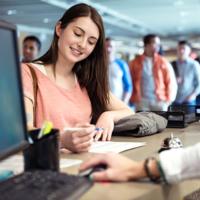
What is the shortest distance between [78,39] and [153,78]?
158 inches

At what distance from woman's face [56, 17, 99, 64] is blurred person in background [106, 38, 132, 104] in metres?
4.25

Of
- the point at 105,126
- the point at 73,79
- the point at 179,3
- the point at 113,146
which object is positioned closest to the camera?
the point at 113,146

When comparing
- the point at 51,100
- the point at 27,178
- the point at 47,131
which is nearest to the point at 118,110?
the point at 51,100

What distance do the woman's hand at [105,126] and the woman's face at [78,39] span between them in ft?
0.92

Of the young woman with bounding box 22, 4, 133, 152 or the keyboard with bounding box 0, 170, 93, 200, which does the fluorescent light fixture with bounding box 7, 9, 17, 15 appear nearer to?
the young woman with bounding box 22, 4, 133, 152

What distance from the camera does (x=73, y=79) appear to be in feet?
7.42

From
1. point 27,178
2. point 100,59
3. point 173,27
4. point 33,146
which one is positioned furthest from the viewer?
point 173,27

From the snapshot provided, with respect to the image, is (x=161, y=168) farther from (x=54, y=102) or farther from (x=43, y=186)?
(x=54, y=102)

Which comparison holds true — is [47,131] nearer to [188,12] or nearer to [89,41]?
[89,41]

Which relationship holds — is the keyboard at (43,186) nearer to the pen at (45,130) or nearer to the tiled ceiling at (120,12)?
the pen at (45,130)

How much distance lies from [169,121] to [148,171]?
123 centimetres

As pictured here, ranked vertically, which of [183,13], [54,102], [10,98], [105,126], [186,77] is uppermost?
[183,13]

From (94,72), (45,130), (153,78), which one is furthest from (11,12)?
(45,130)

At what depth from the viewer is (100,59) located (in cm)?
232
